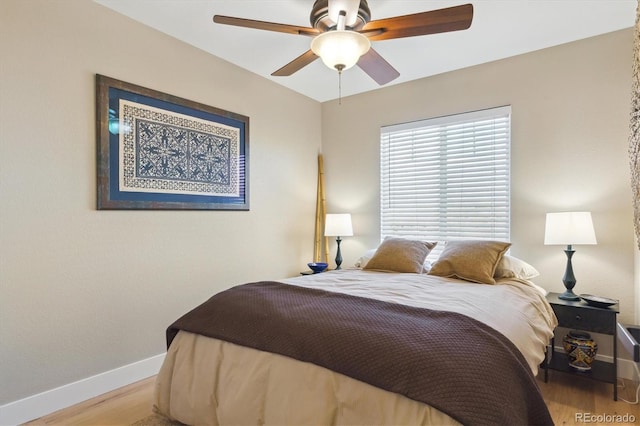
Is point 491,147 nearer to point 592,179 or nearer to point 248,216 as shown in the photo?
point 592,179

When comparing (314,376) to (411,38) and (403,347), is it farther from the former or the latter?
(411,38)

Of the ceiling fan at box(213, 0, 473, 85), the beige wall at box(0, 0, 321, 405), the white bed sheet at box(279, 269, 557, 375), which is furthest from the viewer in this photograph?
the beige wall at box(0, 0, 321, 405)

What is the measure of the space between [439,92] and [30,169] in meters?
3.41

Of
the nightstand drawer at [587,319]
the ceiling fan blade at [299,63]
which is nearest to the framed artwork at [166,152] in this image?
the ceiling fan blade at [299,63]

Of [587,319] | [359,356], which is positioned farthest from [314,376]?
[587,319]

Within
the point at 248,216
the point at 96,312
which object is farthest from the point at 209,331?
the point at 248,216

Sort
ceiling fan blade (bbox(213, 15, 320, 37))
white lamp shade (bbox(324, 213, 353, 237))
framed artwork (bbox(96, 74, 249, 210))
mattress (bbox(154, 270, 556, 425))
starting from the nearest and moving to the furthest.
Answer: mattress (bbox(154, 270, 556, 425)), ceiling fan blade (bbox(213, 15, 320, 37)), framed artwork (bbox(96, 74, 249, 210)), white lamp shade (bbox(324, 213, 353, 237))

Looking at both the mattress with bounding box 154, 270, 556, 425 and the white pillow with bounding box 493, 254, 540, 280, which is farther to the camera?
the white pillow with bounding box 493, 254, 540, 280

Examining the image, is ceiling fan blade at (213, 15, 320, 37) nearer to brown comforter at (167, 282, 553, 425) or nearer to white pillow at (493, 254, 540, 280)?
brown comforter at (167, 282, 553, 425)

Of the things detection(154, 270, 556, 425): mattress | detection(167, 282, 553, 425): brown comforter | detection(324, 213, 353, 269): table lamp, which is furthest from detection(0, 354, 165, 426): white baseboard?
detection(324, 213, 353, 269): table lamp

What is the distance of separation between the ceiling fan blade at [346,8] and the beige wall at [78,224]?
1.61 meters

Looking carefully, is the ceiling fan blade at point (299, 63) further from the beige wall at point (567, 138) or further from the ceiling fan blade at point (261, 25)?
the beige wall at point (567, 138)

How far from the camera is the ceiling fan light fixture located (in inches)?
70.8

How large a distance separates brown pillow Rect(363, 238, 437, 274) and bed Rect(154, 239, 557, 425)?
561 mm
